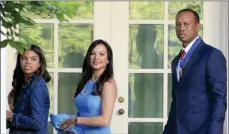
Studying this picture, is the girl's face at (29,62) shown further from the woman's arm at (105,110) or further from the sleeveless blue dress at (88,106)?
the woman's arm at (105,110)

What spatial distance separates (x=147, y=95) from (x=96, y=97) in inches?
69.0

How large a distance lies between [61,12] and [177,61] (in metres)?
2.20

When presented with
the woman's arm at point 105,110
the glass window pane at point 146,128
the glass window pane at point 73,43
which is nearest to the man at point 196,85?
the woman's arm at point 105,110

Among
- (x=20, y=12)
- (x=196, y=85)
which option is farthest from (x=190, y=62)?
(x=20, y=12)

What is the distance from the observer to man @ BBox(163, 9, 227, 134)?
4605mm

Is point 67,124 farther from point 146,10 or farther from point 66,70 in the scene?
point 146,10

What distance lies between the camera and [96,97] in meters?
5.04

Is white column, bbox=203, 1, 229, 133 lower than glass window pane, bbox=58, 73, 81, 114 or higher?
higher

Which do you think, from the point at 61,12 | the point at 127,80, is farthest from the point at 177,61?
the point at 61,12

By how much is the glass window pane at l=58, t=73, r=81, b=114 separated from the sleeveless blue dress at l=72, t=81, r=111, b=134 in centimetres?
157

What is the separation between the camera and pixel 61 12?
2848 millimetres

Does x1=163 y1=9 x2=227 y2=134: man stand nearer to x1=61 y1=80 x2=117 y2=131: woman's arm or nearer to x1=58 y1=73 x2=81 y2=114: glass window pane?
x1=61 y1=80 x2=117 y2=131: woman's arm

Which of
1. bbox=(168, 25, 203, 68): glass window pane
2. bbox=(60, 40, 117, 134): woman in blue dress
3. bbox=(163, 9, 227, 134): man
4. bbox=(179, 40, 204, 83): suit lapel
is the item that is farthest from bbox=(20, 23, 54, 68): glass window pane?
bbox=(179, 40, 204, 83): suit lapel

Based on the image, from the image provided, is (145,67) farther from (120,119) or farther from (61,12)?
(61,12)
